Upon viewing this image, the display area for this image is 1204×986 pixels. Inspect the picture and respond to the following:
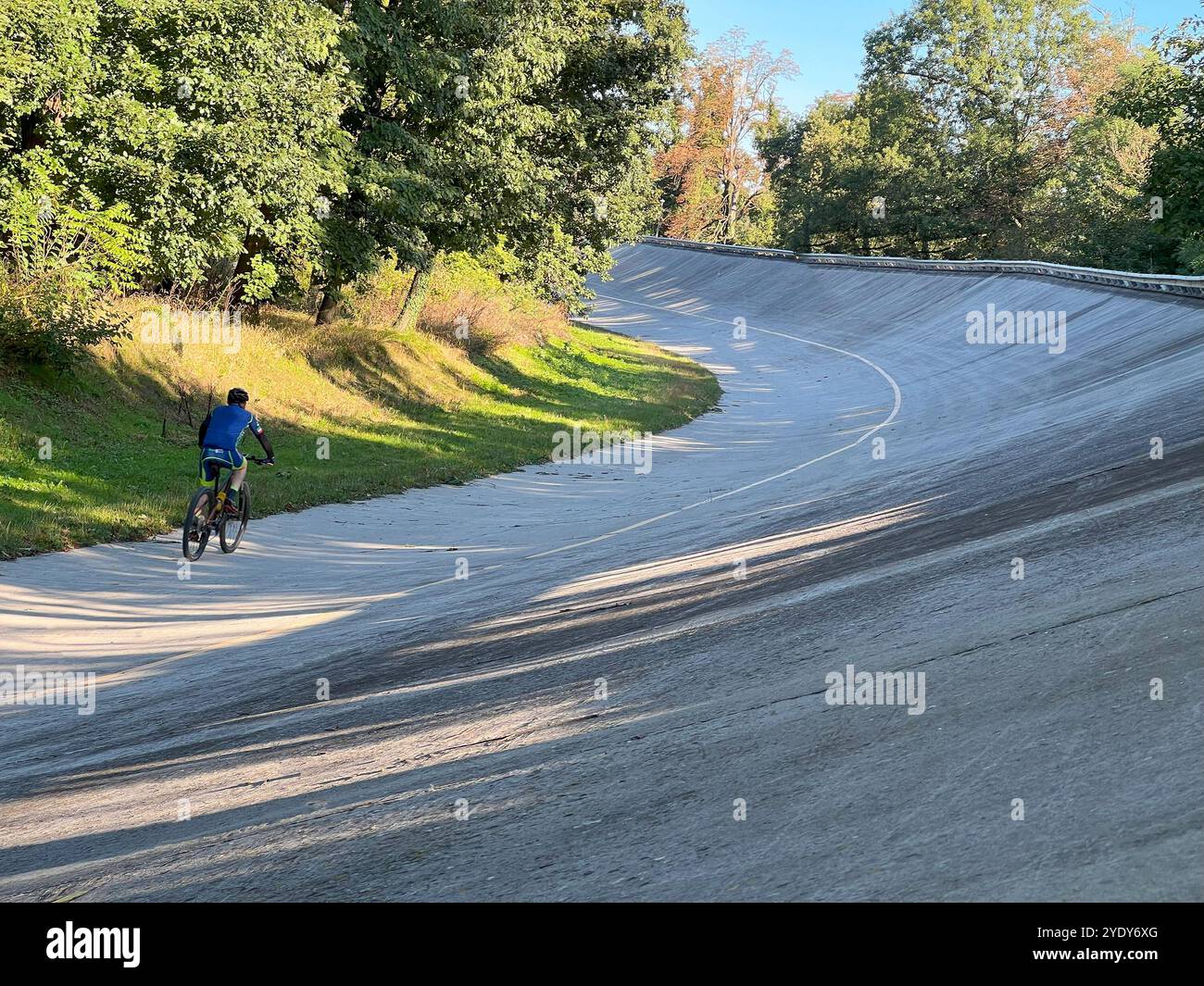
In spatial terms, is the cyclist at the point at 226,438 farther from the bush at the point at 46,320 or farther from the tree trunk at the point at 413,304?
the tree trunk at the point at 413,304

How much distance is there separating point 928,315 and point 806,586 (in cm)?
4470

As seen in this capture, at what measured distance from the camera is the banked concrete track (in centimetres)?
462

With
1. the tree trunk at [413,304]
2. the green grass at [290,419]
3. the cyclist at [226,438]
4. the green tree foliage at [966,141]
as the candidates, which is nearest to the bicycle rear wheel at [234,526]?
the cyclist at [226,438]

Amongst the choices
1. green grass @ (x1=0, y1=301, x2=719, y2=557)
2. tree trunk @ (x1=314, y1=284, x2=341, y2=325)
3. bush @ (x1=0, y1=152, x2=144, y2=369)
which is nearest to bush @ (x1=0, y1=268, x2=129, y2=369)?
bush @ (x1=0, y1=152, x2=144, y2=369)

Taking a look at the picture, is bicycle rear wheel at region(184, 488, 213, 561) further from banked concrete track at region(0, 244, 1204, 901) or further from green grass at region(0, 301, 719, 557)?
green grass at region(0, 301, 719, 557)

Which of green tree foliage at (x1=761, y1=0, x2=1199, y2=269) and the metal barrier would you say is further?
green tree foliage at (x1=761, y1=0, x2=1199, y2=269)

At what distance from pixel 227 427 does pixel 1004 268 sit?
4562cm

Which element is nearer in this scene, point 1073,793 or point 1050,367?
point 1073,793

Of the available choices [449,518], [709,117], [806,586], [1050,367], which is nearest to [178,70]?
[449,518]

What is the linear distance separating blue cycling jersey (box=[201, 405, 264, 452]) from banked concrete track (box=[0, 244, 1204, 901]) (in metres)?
1.47

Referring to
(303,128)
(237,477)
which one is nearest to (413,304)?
(303,128)

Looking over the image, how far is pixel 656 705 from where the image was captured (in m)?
6.62
